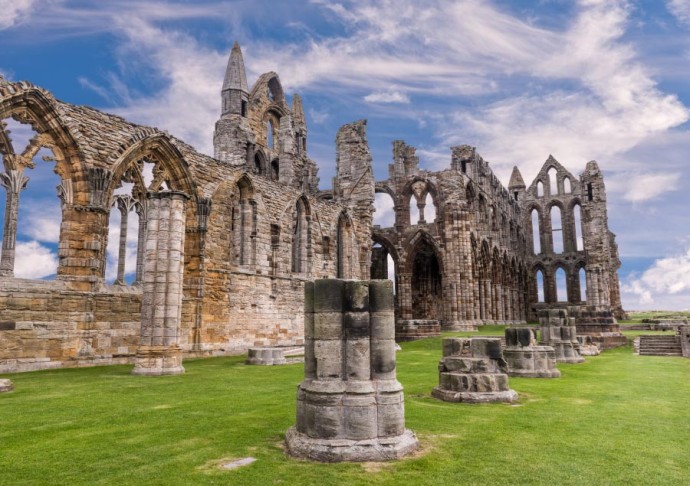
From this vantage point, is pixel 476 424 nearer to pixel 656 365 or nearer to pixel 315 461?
pixel 315 461

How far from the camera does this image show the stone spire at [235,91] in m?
26.4

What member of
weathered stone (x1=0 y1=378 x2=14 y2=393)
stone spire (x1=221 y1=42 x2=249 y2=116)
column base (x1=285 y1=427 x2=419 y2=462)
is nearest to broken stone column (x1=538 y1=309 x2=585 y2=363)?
column base (x1=285 y1=427 x2=419 y2=462)

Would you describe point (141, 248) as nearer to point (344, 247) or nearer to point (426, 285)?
point (344, 247)

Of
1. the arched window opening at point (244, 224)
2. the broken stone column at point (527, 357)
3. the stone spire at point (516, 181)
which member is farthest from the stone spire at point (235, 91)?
the stone spire at point (516, 181)

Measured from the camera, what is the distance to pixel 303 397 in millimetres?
4691

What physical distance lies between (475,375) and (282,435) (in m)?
3.15

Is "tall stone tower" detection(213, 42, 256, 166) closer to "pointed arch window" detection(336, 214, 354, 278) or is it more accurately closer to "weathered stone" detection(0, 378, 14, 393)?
"pointed arch window" detection(336, 214, 354, 278)

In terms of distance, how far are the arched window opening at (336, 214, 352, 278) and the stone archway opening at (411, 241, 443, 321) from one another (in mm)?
14421

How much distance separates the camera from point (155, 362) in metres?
9.80

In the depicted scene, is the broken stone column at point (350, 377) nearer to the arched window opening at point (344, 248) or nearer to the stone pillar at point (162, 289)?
the stone pillar at point (162, 289)

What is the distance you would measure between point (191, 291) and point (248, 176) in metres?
4.29

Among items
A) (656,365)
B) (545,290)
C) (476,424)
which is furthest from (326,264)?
(545,290)

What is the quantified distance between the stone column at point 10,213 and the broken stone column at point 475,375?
29.8 ft

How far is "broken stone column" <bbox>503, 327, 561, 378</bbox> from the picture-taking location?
9.86 m
